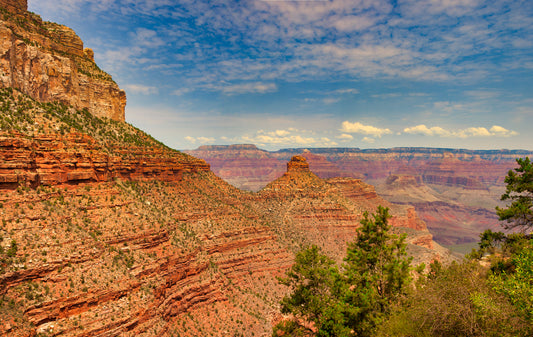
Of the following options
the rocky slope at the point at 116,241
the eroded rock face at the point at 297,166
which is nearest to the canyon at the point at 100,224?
the rocky slope at the point at 116,241

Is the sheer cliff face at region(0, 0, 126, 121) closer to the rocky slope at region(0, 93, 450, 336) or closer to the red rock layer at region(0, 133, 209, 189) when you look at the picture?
the rocky slope at region(0, 93, 450, 336)

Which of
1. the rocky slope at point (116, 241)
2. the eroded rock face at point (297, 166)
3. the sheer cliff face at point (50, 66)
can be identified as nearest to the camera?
the rocky slope at point (116, 241)

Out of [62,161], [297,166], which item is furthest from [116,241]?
[297,166]

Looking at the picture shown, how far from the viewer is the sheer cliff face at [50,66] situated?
110ft

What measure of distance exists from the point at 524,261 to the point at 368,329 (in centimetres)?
1252

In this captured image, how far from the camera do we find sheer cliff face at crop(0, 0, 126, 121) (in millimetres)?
33500

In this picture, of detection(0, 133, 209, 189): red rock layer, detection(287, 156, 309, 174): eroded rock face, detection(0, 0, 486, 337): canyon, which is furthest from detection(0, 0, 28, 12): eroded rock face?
detection(287, 156, 309, 174): eroded rock face

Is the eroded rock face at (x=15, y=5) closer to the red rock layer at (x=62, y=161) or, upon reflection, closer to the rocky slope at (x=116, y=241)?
the rocky slope at (x=116, y=241)

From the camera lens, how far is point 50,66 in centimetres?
3753

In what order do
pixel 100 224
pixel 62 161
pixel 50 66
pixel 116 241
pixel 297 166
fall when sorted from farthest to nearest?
pixel 297 166, pixel 50 66, pixel 62 161, pixel 100 224, pixel 116 241

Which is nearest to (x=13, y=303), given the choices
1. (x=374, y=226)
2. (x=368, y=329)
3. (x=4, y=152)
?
(x=4, y=152)

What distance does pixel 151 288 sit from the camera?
3083cm

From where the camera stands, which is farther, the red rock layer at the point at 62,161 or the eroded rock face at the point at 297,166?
the eroded rock face at the point at 297,166

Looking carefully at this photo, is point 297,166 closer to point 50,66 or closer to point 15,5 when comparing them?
point 50,66
